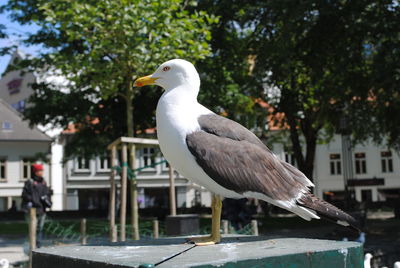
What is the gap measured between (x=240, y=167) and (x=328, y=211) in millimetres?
554

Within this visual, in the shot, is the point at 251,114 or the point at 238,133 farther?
the point at 251,114

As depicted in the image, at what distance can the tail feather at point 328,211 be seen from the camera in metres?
2.77

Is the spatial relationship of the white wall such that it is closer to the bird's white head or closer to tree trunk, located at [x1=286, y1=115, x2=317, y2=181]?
tree trunk, located at [x1=286, y1=115, x2=317, y2=181]

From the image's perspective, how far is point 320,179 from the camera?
154 feet

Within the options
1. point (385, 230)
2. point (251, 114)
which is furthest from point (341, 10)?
point (251, 114)

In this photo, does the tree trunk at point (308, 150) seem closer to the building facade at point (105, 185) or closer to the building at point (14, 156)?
the building facade at point (105, 185)

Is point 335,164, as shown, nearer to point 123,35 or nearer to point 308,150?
point 308,150

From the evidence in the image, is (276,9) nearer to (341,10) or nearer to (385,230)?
(341,10)

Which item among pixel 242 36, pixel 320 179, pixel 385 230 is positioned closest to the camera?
pixel 385 230

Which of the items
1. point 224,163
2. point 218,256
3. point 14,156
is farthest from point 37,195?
point 14,156

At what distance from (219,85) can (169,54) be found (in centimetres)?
797

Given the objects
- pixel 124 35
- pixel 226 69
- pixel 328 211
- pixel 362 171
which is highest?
pixel 226 69

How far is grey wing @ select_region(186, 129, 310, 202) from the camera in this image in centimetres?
293

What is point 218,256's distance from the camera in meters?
2.21
